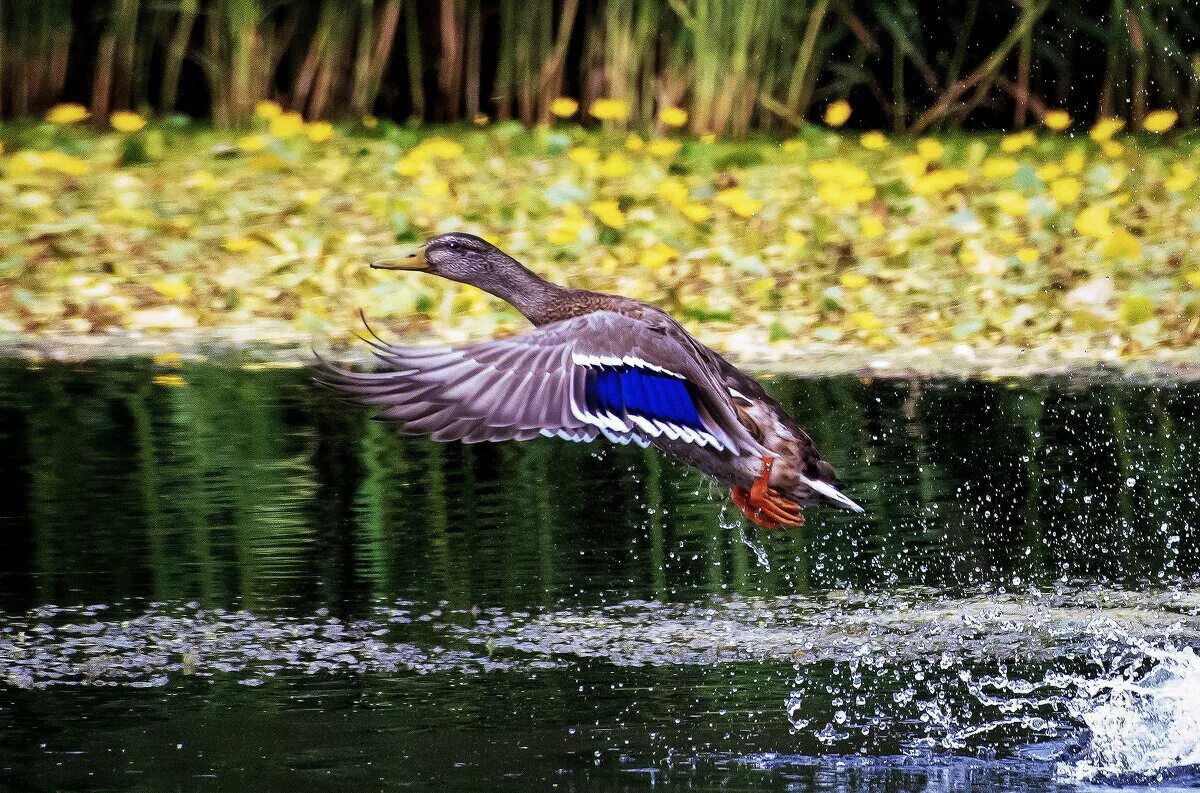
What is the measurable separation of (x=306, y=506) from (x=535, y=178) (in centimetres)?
508

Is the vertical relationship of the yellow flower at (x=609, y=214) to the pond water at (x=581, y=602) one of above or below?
above

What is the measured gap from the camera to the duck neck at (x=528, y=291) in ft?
20.0

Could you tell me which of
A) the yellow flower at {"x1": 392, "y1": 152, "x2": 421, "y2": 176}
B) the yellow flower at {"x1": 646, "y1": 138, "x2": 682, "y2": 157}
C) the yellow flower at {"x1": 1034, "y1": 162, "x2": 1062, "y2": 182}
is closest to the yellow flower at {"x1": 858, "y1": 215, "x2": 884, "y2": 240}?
the yellow flower at {"x1": 1034, "y1": 162, "x2": 1062, "y2": 182}

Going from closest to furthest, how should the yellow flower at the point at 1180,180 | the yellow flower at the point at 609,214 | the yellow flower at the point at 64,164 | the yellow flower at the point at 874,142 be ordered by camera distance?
the yellow flower at the point at 609,214, the yellow flower at the point at 1180,180, the yellow flower at the point at 64,164, the yellow flower at the point at 874,142

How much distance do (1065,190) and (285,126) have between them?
4.05 meters

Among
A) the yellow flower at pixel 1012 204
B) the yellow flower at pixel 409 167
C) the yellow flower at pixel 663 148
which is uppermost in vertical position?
the yellow flower at pixel 663 148

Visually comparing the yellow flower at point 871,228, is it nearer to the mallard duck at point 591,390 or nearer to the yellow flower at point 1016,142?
the yellow flower at point 1016,142

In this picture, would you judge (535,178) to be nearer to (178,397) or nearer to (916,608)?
(178,397)

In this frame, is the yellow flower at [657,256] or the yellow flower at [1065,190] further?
the yellow flower at [1065,190]

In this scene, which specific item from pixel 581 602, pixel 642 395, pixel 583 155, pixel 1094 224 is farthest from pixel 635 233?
pixel 642 395

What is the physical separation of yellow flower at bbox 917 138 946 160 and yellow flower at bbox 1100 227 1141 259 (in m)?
1.55

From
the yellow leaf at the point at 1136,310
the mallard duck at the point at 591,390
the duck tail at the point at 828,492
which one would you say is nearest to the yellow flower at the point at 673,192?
the yellow leaf at the point at 1136,310

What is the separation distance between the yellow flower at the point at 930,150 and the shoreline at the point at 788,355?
102 inches

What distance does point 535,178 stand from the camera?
12.1 m
